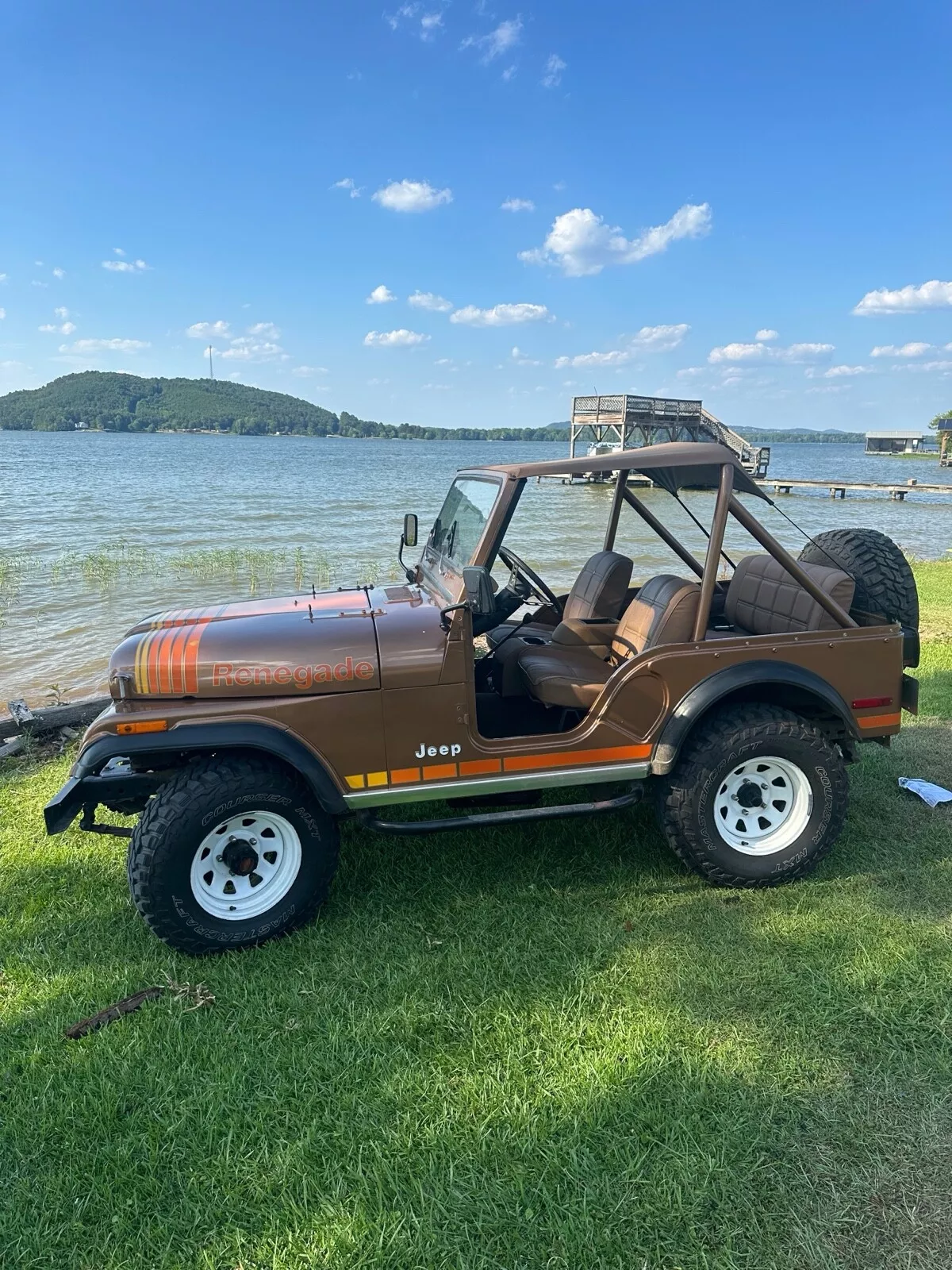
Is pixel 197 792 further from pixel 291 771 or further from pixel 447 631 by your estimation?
pixel 447 631

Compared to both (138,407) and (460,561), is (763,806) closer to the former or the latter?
(460,561)

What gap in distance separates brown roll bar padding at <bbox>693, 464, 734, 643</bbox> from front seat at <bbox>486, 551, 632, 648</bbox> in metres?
0.80

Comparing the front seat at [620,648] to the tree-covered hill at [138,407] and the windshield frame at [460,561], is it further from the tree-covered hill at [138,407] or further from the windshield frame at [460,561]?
the tree-covered hill at [138,407]

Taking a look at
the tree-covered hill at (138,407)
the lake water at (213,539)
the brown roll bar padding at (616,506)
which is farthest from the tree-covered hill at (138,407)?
the brown roll bar padding at (616,506)

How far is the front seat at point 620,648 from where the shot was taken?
366 centimetres

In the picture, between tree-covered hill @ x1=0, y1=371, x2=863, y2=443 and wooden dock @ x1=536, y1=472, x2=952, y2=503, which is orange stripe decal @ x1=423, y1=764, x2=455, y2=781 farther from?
tree-covered hill @ x1=0, y1=371, x2=863, y2=443

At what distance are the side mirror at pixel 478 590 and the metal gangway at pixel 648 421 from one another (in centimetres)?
3499

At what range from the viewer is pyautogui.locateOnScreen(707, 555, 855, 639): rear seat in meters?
3.75

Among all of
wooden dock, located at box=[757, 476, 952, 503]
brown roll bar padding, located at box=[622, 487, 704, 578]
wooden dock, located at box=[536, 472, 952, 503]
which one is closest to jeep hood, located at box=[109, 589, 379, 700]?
brown roll bar padding, located at box=[622, 487, 704, 578]

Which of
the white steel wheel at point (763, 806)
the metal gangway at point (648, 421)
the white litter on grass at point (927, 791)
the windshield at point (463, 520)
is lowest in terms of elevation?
the white litter on grass at point (927, 791)

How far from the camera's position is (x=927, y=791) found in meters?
4.53

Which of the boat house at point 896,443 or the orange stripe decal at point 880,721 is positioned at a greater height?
the boat house at point 896,443

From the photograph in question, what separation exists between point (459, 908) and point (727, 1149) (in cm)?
150

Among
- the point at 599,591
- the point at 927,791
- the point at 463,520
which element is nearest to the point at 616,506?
the point at 599,591
